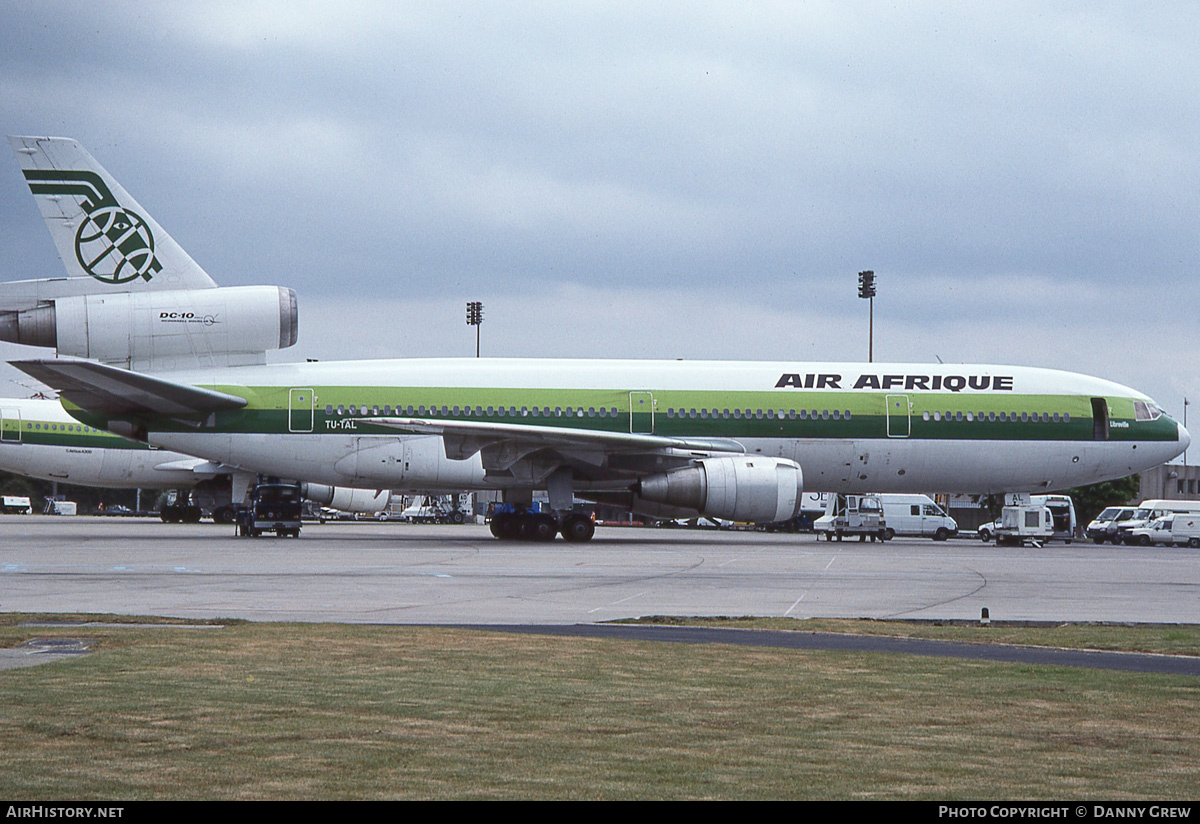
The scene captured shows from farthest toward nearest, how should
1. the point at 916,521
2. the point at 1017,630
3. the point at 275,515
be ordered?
the point at 916,521, the point at 275,515, the point at 1017,630

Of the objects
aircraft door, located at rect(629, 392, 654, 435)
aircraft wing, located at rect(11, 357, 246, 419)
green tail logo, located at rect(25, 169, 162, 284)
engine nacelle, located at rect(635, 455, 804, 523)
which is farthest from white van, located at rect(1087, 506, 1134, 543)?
green tail logo, located at rect(25, 169, 162, 284)

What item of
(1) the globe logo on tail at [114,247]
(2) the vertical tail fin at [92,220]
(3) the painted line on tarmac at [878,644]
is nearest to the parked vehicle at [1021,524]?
(2) the vertical tail fin at [92,220]

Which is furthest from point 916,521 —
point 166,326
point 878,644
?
point 878,644

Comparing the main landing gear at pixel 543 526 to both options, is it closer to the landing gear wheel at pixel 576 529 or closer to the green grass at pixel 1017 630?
the landing gear wheel at pixel 576 529

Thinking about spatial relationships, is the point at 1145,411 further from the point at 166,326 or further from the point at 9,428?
the point at 9,428

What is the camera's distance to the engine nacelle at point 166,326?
95.0ft

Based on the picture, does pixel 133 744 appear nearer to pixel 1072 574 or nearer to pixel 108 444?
pixel 1072 574

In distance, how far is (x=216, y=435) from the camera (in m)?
29.5

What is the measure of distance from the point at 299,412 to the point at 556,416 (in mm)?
6461

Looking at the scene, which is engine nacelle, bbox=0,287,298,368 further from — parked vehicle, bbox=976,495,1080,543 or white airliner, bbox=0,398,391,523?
parked vehicle, bbox=976,495,1080,543

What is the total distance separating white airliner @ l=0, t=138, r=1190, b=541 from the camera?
29.0m

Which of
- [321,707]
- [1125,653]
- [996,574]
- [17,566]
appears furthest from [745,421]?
[321,707]

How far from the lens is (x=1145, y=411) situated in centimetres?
3331
